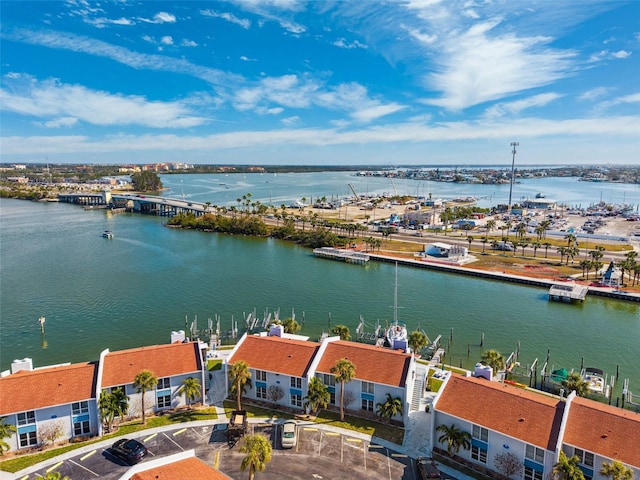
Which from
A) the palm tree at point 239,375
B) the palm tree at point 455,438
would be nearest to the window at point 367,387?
the palm tree at point 455,438

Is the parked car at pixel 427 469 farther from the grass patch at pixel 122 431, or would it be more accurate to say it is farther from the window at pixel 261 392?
the grass patch at pixel 122 431

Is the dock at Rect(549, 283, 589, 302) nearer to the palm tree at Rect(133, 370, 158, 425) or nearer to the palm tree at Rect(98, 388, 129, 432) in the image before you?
the palm tree at Rect(133, 370, 158, 425)

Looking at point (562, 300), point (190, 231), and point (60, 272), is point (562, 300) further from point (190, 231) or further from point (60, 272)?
point (190, 231)

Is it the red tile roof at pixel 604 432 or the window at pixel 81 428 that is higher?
the red tile roof at pixel 604 432

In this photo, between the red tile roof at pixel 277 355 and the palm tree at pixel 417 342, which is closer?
the red tile roof at pixel 277 355

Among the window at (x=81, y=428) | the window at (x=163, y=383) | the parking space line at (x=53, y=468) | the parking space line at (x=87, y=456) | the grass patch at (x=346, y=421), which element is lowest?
the parking space line at (x=53, y=468)

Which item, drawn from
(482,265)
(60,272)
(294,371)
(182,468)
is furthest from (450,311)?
(60,272)
